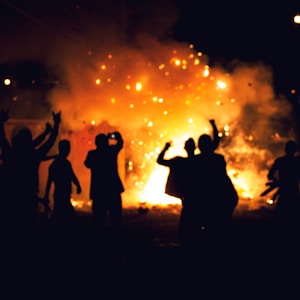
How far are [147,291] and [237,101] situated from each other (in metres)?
11.8

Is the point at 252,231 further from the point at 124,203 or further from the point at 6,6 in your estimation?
the point at 6,6

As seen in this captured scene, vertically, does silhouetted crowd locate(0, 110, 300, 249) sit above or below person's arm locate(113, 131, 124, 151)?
below

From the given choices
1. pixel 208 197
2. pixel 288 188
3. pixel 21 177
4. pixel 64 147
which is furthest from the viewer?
pixel 288 188

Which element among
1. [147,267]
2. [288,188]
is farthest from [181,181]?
[288,188]

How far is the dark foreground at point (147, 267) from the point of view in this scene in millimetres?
4258

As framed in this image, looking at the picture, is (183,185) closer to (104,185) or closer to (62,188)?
(104,185)

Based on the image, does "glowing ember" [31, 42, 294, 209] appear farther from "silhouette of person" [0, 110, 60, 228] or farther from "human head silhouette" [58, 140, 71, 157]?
"silhouette of person" [0, 110, 60, 228]

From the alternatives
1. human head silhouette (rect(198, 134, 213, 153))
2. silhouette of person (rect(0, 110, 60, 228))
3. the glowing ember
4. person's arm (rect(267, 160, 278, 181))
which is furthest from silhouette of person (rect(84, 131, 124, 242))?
the glowing ember

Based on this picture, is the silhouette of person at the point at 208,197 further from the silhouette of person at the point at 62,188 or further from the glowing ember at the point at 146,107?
the glowing ember at the point at 146,107

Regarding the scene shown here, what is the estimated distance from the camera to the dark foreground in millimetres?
4258

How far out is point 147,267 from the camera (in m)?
5.17

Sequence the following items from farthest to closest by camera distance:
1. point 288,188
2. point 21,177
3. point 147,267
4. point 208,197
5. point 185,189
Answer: point 288,188 < point 147,267 < point 185,189 < point 208,197 < point 21,177

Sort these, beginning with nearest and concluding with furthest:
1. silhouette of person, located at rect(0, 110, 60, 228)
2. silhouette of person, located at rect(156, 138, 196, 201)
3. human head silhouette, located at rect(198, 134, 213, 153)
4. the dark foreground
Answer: the dark foreground → silhouette of person, located at rect(0, 110, 60, 228) → human head silhouette, located at rect(198, 134, 213, 153) → silhouette of person, located at rect(156, 138, 196, 201)

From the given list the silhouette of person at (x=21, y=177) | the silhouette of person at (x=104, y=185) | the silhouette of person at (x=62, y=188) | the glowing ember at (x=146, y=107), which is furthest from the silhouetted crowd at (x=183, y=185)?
the glowing ember at (x=146, y=107)
